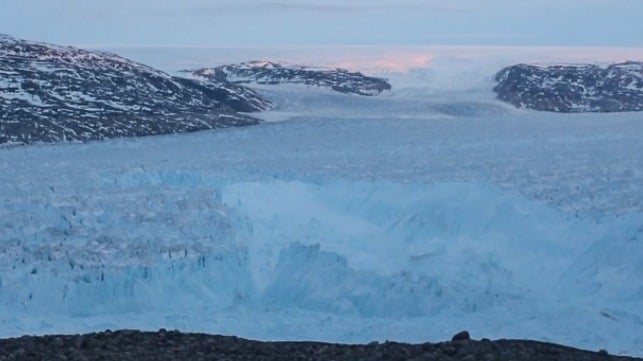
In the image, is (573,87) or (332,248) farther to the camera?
(573,87)

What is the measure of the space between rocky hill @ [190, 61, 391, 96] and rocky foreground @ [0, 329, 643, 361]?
50.3m

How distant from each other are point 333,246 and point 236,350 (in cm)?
545

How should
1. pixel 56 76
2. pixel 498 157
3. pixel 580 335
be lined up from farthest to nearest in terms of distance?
pixel 56 76
pixel 498 157
pixel 580 335

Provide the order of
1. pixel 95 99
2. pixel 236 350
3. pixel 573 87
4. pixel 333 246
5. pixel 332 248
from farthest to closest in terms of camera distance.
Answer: pixel 573 87, pixel 95 99, pixel 333 246, pixel 332 248, pixel 236 350

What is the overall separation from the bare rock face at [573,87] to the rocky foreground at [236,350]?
1670 inches

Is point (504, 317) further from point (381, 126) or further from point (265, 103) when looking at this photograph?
point (265, 103)

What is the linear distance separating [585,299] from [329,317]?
8.16 ft

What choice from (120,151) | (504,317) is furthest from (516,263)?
(120,151)

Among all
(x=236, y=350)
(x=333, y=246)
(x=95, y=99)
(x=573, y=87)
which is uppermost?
(x=236, y=350)

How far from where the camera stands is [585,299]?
942 cm

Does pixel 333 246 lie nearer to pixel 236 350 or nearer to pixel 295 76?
pixel 236 350

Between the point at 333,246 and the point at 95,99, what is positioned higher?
the point at 333,246

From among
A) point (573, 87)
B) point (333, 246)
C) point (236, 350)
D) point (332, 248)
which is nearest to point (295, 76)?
point (573, 87)

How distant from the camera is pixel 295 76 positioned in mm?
62750
